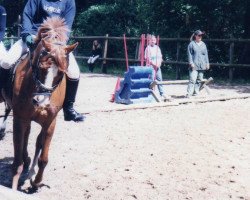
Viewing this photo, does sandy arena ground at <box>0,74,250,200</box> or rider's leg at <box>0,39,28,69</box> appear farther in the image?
rider's leg at <box>0,39,28,69</box>

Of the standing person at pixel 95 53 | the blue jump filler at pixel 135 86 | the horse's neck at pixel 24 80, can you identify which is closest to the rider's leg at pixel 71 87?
the horse's neck at pixel 24 80

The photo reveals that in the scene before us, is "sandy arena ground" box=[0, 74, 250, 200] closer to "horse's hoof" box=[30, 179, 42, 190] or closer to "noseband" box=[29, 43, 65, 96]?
"horse's hoof" box=[30, 179, 42, 190]

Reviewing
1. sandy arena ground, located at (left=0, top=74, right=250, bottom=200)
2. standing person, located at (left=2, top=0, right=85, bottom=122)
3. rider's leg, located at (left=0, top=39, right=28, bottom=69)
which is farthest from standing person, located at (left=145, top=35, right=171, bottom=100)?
rider's leg, located at (left=0, top=39, right=28, bottom=69)

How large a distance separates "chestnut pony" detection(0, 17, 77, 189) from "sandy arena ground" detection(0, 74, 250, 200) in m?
0.66

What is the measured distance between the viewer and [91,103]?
12352 mm

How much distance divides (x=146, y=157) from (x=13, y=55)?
94.2 inches

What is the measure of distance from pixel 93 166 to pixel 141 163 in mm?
676

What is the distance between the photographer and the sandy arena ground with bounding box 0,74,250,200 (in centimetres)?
555

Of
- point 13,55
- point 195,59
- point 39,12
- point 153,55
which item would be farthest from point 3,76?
point 195,59

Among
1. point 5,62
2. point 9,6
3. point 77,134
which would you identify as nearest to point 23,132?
point 5,62

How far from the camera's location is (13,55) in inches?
239

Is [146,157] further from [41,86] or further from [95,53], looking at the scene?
[95,53]

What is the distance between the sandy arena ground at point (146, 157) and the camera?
18.2ft

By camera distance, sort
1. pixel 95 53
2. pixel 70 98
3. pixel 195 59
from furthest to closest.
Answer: pixel 95 53 < pixel 195 59 < pixel 70 98
